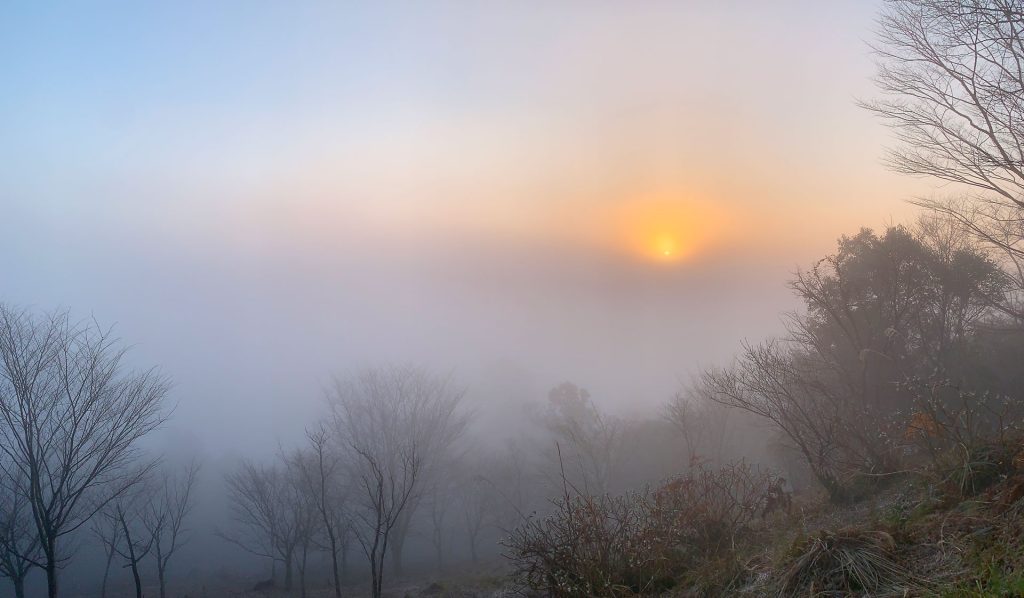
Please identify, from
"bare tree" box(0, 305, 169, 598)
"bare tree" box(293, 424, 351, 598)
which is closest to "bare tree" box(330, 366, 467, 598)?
"bare tree" box(293, 424, 351, 598)

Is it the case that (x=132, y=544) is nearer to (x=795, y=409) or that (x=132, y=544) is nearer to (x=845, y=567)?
(x=795, y=409)

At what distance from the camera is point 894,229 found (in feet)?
60.5

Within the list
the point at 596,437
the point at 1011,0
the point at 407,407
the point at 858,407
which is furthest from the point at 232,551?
the point at 1011,0

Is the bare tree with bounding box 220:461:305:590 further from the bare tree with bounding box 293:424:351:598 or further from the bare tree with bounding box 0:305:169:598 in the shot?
the bare tree with bounding box 0:305:169:598

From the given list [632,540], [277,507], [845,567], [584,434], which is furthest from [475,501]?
[845,567]

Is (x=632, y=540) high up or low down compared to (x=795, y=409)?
down

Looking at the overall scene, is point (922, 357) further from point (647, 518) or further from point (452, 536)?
point (452, 536)

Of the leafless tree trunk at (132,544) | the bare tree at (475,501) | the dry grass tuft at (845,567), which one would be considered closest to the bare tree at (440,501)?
the bare tree at (475,501)

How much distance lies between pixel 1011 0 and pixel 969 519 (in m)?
7.28

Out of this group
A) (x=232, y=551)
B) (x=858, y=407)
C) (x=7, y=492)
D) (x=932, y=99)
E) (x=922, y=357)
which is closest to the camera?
(x=932, y=99)

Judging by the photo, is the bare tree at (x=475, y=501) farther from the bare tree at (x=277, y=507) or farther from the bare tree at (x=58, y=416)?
the bare tree at (x=58, y=416)

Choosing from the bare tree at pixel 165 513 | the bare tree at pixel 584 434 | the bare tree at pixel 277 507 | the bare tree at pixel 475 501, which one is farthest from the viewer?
the bare tree at pixel 475 501

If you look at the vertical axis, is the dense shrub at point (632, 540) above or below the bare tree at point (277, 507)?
below

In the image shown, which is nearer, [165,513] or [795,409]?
[795,409]
